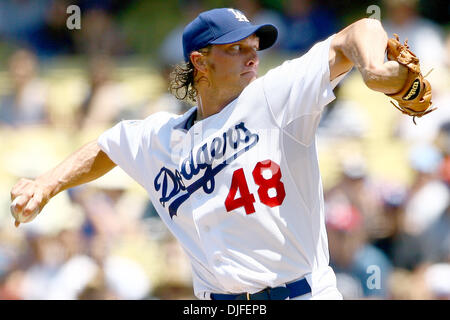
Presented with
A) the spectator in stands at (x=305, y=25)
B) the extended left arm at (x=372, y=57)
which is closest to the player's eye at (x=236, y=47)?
the extended left arm at (x=372, y=57)

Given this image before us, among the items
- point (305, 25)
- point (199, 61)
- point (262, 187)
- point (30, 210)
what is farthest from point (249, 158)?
point (305, 25)

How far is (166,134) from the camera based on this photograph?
3.42 m

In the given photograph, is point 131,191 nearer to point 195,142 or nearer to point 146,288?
point 146,288

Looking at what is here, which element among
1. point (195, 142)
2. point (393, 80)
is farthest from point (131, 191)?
point (393, 80)

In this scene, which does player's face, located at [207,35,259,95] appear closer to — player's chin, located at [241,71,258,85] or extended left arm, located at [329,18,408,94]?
player's chin, located at [241,71,258,85]

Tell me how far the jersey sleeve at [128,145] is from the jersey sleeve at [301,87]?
0.71m

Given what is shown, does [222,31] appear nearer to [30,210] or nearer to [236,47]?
[236,47]

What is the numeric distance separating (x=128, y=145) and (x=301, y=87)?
958 mm

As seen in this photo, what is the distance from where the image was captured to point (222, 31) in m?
3.31

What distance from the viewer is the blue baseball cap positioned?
328cm

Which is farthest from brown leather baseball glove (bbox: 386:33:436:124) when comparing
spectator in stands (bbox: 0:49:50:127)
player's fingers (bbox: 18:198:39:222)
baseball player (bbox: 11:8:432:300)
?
spectator in stands (bbox: 0:49:50:127)

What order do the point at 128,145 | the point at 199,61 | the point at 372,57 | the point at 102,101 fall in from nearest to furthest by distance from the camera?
the point at 372,57 < the point at 199,61 < the point at 128,145 < the point at 102,101

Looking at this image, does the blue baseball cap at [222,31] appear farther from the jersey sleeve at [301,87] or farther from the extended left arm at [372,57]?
the extended left arm at [372,57]
